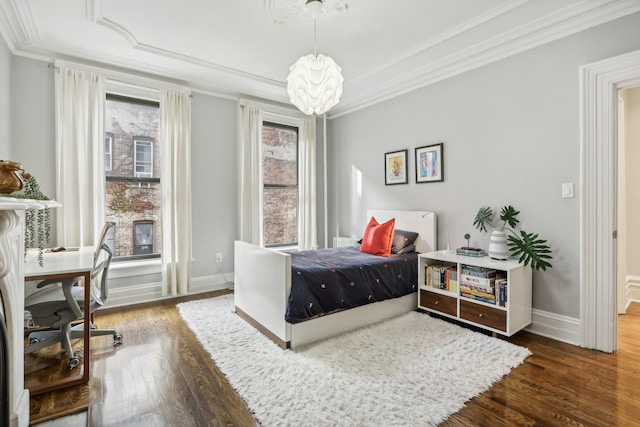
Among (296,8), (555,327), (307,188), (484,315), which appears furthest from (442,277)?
(296,8)

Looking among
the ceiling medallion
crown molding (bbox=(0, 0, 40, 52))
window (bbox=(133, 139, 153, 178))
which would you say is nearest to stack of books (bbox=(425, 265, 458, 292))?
the ceiling medallion

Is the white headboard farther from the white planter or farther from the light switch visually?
the light switch

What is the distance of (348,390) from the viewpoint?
74.4 inches

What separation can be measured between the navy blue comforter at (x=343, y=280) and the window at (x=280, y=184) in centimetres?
142

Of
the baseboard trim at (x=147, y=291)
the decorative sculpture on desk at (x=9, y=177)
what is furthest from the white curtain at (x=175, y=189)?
the decorative sculpture on desk at (x=9, y=177)

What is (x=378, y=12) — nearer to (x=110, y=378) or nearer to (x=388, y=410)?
(x=388, y=410)

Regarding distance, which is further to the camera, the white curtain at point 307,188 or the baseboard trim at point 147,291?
the white curtain at point 307,188

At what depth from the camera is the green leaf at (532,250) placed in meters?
2.62

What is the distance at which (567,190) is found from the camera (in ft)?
8.52

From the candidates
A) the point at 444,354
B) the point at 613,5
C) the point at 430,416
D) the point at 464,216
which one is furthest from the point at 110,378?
the point at 613,5

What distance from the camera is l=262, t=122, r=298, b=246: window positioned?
4.68m

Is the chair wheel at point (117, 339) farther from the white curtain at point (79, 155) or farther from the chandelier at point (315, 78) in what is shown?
the chandelier at point (315, 78)

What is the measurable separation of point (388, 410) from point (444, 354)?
2.70ft

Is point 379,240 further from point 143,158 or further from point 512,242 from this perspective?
point 143,158
